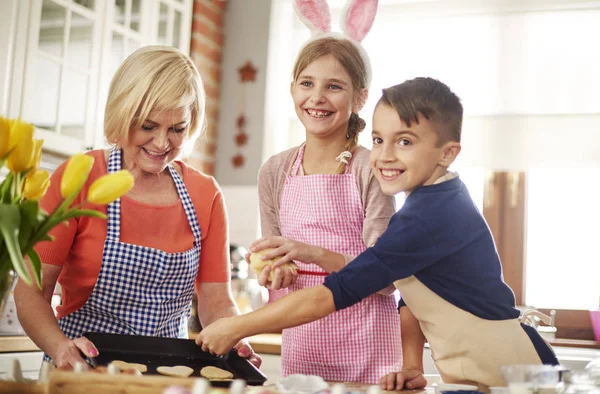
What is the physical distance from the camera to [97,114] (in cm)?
283

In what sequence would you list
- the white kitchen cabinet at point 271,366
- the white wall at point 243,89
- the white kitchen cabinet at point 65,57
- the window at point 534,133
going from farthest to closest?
1. the white wall at point 243,89
2. the window at point 534,133
3. the white kitchen cabinet at point 271,366
4. the white kitchen cabinet at point 65,57

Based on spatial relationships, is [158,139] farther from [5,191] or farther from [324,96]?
[5,191]

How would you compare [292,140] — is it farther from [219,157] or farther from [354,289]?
[354,289]

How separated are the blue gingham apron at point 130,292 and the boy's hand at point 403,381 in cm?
47

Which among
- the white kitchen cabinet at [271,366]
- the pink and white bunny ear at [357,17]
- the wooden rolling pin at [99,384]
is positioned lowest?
the white kitchen cabinet at [271,366]

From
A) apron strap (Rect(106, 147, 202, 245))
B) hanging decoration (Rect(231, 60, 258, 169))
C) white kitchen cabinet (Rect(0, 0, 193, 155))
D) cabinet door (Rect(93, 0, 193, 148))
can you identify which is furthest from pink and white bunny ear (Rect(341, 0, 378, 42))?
hanging decoration (Rect(231, 60, 258, 169))

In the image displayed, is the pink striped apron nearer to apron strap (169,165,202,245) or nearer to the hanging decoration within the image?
apron strap (169,165,202,245)

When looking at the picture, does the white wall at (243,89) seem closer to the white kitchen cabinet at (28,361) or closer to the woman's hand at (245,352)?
the white kitchen cabinet at (28,361)

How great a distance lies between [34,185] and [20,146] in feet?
0.23

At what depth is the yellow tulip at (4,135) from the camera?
0.80 meters

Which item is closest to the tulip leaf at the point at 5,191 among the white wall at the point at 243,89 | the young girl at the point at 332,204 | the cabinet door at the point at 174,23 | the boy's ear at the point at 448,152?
the young girl at the point at 332,204

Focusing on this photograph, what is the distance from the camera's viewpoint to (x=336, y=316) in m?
1.46

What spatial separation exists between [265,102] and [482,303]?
2780 millimetres

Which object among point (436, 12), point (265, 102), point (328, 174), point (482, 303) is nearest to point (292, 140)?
point (265, 102)
